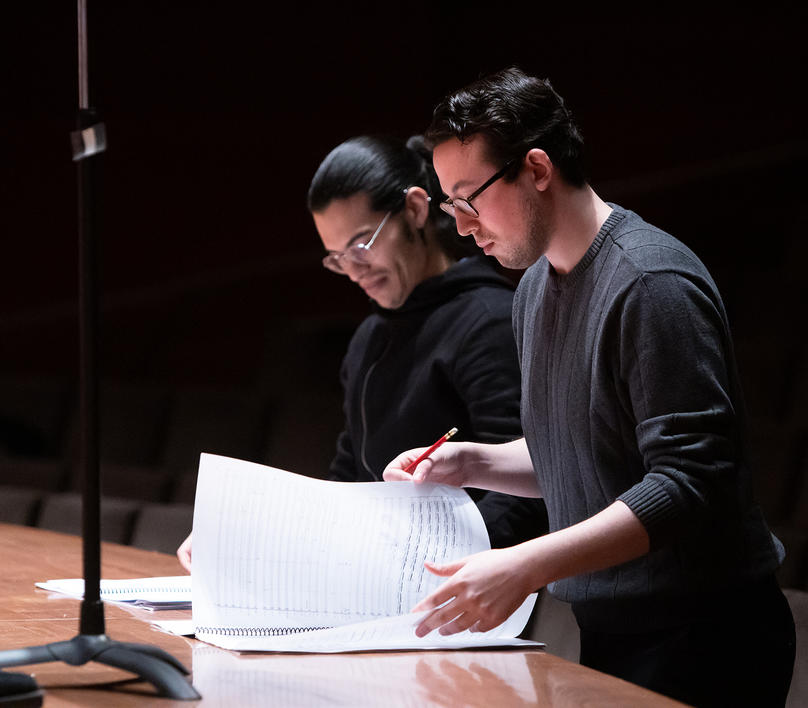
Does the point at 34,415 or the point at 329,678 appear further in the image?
the point at 34,415

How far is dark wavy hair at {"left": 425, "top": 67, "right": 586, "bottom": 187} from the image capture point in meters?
0.86

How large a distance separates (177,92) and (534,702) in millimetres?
3043

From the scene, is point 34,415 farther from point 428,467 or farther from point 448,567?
point 448,567

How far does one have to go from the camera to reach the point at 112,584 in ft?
3.45

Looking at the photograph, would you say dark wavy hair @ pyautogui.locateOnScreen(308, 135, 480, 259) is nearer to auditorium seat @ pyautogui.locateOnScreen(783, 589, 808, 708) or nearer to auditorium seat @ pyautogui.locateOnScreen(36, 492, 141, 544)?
auditorium seat @ pyautogui.locateOnScreen(783, 589, 808, 708)

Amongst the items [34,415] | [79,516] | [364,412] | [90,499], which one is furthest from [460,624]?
[34,415]

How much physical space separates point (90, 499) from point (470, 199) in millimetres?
386

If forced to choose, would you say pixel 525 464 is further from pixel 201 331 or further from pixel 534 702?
pixel 201 331

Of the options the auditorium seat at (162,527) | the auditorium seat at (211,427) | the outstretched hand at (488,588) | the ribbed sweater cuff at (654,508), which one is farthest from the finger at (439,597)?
the auditorium seat at (211,427)

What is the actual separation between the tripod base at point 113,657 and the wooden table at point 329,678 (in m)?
0.01

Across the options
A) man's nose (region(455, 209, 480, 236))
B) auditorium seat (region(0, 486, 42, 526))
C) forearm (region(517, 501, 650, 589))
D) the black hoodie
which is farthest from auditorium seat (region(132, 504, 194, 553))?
forearm (region(517, 501, 650, 589))

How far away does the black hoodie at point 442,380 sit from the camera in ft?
3.56

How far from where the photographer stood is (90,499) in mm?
683

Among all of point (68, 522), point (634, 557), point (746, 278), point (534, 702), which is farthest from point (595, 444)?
point (746, 278)
